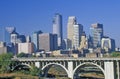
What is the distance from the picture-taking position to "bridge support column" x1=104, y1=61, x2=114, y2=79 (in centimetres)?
9631

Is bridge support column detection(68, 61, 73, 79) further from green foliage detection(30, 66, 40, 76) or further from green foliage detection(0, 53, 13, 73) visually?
green foliage detection(0, 53, 13, 73)

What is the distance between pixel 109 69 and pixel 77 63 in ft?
31.8

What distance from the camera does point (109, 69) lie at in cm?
9688

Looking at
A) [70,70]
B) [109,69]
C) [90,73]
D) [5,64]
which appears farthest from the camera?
[90,73]

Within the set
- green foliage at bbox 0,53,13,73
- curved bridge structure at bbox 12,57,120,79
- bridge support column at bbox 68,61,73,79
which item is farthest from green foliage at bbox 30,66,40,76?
green foliage at bbox 0,53,13,73

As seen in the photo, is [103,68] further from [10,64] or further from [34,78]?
[10,64]

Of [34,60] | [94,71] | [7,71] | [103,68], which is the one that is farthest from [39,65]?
[94,71]

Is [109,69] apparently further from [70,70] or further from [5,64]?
[5,64]

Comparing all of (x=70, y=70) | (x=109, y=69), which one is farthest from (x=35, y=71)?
(x=109, y=69)

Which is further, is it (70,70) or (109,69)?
(70,70)

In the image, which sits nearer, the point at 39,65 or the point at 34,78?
the point at 34,78

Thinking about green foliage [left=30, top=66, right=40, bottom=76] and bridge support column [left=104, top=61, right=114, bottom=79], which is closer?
bridge support column [left=104, top=61, right=114, bottom=79]

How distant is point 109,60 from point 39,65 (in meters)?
20.9

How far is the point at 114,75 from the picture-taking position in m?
96.8
